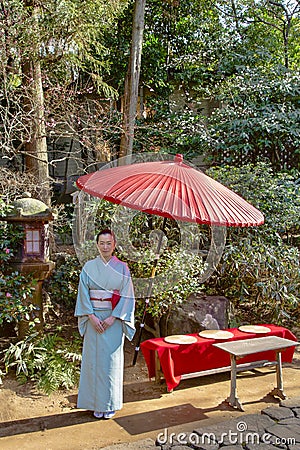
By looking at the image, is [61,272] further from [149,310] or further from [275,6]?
[275,6]

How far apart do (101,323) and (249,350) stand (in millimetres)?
1363

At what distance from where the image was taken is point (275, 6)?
11766mm

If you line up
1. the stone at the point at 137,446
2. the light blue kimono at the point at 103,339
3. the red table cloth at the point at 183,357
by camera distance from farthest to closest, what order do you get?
the red table cloth at the point at 183,357 < the light blue kimono at the point at 103,339 < the stone at the point at 137,446

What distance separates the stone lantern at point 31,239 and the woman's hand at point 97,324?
1205 mm

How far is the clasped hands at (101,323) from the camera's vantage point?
410cm

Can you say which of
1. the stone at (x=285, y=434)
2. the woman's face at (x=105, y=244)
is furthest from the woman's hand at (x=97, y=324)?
the stone at (x=285, y=434)

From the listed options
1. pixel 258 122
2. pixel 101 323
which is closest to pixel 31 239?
pixel 101 323

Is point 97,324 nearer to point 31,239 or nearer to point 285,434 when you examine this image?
point 31,239

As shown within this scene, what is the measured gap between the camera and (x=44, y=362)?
4934 millimetres

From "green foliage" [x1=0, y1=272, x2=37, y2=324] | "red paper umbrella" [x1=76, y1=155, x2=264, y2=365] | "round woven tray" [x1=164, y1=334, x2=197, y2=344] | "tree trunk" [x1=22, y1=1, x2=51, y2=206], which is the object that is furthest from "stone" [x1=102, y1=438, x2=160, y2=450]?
"tree trunk" [x1=22, y1=1, x2=51, y2=206]

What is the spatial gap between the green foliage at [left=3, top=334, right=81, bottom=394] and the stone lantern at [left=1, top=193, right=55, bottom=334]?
655mm

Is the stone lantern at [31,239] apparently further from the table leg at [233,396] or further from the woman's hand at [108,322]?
the table leg at [233,396]

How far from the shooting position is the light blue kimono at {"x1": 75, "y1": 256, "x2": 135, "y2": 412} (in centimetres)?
407

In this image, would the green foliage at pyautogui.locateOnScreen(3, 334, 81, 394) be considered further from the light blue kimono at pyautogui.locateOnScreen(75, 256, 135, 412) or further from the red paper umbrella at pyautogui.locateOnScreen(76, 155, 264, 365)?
the red paper umbrella at pyautogui.locateOnScreen(76, 155, 264, 365)
